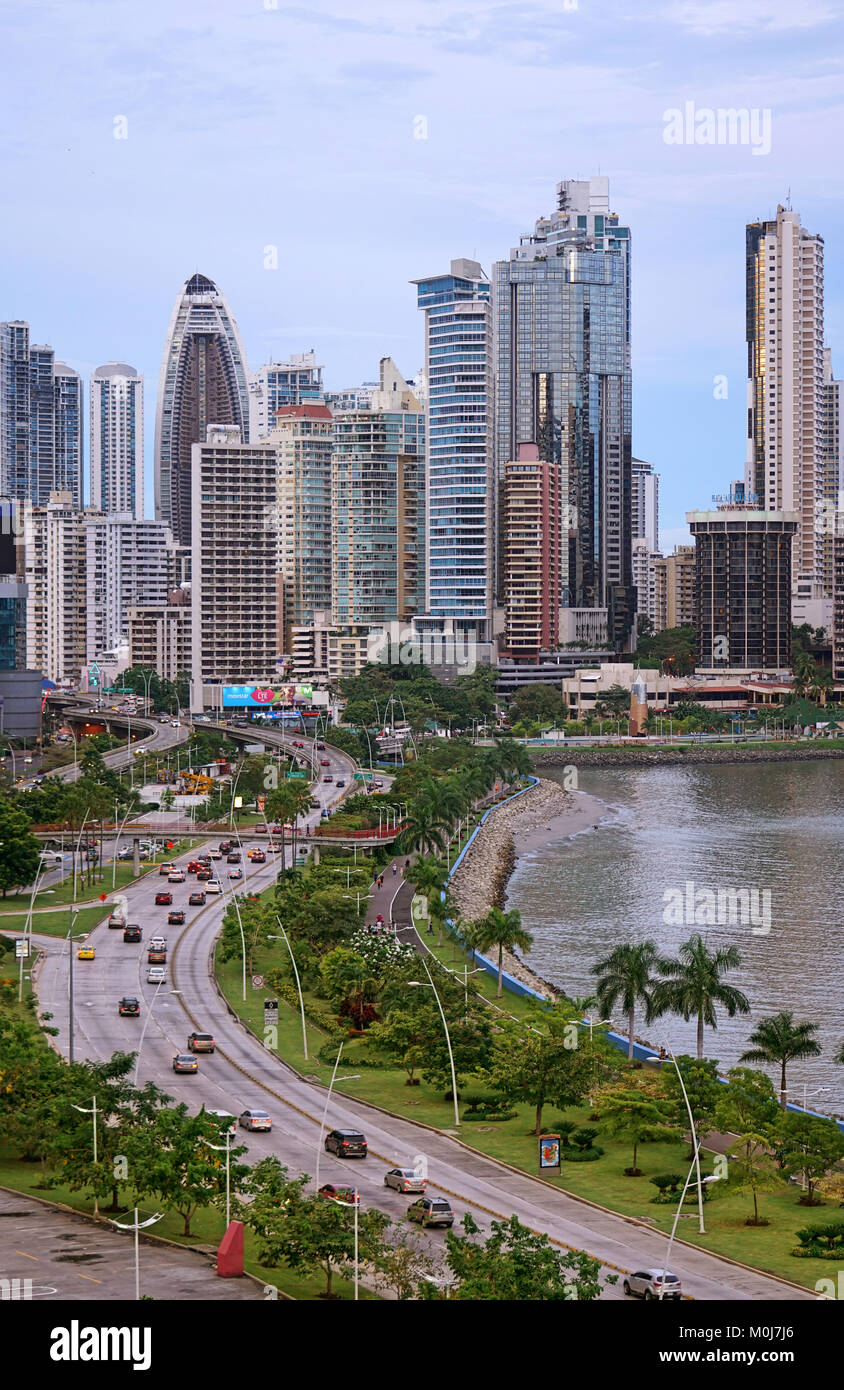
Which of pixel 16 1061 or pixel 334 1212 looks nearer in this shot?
pixel 334 1212

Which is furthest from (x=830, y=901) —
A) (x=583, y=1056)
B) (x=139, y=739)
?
(x=139, y=739)

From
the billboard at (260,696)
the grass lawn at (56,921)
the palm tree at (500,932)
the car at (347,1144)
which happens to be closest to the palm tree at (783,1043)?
the car at (347,1144)

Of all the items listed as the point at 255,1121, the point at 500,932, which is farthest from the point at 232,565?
the point at 255,1121

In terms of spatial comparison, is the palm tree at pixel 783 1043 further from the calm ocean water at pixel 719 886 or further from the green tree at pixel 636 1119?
the green tree at pixel 636 1119
